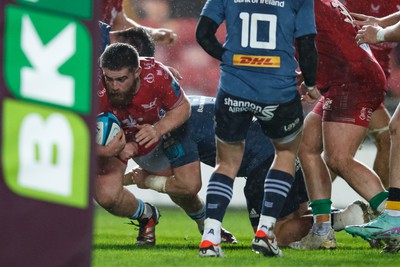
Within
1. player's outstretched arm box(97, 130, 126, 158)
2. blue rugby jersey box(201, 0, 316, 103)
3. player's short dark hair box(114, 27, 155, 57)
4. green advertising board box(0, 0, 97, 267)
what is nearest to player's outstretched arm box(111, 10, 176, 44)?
→ player's short dark hair box(114, 27, 155, 57)

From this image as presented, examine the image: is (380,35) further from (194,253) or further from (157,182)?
(157,182)

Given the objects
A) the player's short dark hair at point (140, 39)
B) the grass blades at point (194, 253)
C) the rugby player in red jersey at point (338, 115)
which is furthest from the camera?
the player's short dark hair at point (140, 39)

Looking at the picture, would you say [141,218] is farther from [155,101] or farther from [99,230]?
[99,230]

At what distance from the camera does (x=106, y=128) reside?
5.87 meters

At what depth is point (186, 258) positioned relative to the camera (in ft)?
16.9

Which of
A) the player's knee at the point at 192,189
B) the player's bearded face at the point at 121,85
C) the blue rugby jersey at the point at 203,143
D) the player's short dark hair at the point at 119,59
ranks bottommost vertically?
the player's knee at the point at 192,189

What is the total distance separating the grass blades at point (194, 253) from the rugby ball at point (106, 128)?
22.9 inches

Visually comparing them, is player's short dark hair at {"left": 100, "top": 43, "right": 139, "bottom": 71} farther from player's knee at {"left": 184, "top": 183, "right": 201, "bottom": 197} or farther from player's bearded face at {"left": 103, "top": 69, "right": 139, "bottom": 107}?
player's knee at {"left": 184, "top": 183, "right": 201, "bottom": 197}

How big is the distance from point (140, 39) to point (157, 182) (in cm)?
110

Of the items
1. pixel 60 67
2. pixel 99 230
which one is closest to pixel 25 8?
pixel 60 67

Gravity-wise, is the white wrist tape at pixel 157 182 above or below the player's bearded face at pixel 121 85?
below

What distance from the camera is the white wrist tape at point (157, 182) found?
254 inches

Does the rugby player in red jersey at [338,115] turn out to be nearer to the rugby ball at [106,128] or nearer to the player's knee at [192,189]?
the player's knee at [192,189]

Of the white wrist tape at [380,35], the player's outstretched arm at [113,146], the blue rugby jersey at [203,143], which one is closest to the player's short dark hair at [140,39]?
the blue rugby jersey at [203,143]
